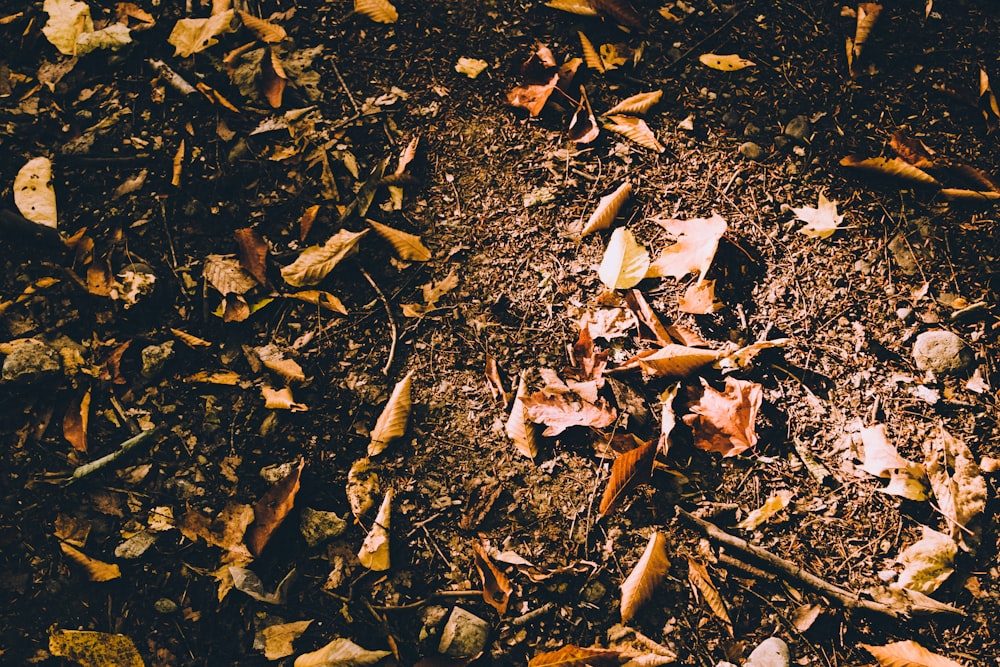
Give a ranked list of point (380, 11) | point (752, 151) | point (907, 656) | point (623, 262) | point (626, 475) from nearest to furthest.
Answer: point (907, 656), point (626, 475), point (623, 262), point (752, 151), point (380, 11)

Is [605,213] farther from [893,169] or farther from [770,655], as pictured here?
[770,655]

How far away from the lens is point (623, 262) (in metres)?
1.75

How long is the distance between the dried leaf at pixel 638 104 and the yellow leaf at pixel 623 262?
0.43m

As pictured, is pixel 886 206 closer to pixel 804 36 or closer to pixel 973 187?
pixel 973 187

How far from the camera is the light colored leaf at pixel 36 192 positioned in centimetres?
179

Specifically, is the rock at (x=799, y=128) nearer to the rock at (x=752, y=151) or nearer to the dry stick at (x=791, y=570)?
the rock at (x=752, y=151)

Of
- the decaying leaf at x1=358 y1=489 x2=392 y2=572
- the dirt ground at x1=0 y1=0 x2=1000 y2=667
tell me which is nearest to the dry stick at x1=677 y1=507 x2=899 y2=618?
the dirt ground at x1=0 y1=0 x2=1000 y2=667

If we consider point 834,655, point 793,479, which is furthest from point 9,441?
point 834,655

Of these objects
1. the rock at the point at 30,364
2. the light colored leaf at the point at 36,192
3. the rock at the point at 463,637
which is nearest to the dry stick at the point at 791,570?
the rock at the point at 463,637

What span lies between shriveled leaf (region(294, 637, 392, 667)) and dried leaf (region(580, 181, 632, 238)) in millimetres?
1309

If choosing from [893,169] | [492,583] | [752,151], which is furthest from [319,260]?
[893,169]

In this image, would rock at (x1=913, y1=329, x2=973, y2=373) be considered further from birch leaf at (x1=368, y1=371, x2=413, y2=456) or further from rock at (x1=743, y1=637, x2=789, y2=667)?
birch leaf at (x1=368, y1=371, x2=413, y2=456)

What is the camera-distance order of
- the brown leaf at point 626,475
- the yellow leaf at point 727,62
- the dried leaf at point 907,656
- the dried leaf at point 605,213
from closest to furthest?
the dried leaf at point 907,656 → the brown leaf at point 626,475 → the dried leaf at point 605,213 → the yellow leaf at point 727,62

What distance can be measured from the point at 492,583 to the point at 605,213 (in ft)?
3.70
